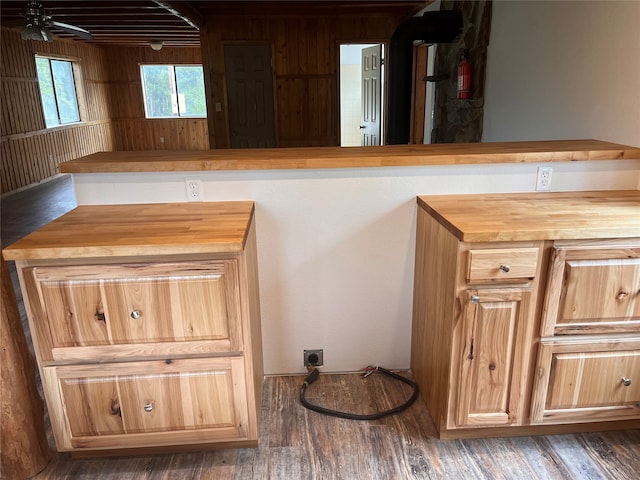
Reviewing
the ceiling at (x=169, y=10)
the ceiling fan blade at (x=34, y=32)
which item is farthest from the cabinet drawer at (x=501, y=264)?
the ceiling fan blade at (x=34, y=32)

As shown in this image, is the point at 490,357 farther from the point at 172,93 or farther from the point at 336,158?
the point at 172,93

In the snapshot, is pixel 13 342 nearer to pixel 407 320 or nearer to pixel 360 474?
pixel 360 474

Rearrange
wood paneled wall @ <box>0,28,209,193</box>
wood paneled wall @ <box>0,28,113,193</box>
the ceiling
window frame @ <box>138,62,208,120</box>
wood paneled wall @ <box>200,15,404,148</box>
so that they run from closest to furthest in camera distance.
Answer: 1. the ceiling
2. wood paneled wall @ <box>200,15,404,148</box>
3. wood paneled wall @ <box>0,28,113,193</box>
4. wood paneled wall @ <box>0,28,209,193</box>
5. window frame @ <box>138,62,208,120</box>

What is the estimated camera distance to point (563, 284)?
5.36 ft

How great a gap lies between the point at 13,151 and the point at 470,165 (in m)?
6.83

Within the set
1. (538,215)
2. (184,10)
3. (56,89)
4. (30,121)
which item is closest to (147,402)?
(538,215)

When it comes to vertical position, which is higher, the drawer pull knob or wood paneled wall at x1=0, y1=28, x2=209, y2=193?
wood paneled wall at x1=0, y1=28, x2=209, y2=193

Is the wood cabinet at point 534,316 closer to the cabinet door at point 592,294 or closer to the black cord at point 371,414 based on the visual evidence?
the cabinet door at point 592,294

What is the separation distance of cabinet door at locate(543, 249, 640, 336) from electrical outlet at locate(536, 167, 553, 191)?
57 cm

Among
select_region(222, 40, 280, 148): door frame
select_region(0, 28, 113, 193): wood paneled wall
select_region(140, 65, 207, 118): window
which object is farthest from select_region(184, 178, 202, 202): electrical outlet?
select_region(140, 65, 207, 118): window

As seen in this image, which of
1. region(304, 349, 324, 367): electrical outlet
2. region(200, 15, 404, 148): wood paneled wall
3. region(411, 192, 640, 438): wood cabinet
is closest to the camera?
region(411, 192, 640, 438): wood cabinet

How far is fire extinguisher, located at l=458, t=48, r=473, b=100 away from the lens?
425 centimetres

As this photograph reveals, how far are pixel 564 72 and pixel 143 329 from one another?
2732 millimetres

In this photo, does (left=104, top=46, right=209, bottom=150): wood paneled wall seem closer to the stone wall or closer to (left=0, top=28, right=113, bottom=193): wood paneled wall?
(left=0, top=28, right=113, bottom=193): wood paneled wall
